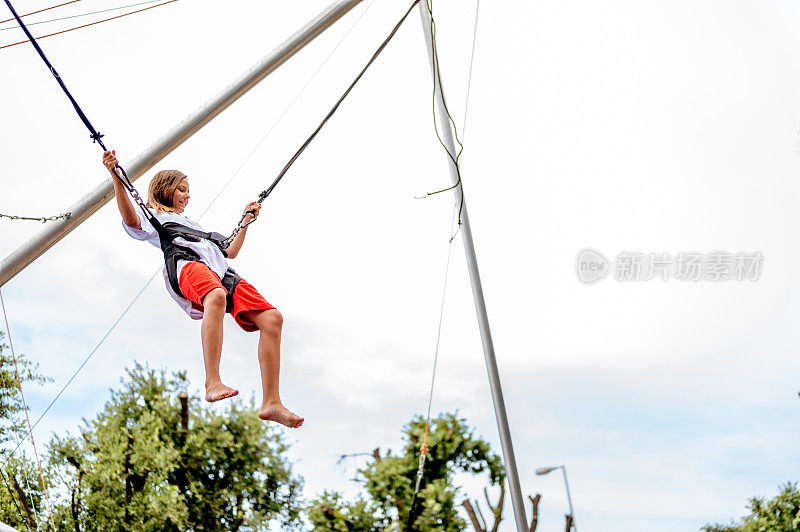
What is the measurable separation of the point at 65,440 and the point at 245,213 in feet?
38.7

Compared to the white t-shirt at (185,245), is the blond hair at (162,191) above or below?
above

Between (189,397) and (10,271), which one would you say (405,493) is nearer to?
(189,397)

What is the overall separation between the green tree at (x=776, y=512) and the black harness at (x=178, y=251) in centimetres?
1110

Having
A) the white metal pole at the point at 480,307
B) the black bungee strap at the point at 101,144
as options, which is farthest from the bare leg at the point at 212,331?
the white metal pole at the point at 480,307

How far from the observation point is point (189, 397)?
46.2 feet

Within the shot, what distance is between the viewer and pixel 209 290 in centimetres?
349

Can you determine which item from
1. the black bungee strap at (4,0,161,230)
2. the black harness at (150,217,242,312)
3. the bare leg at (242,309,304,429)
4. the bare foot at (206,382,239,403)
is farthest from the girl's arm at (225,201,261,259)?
the bare foot at (206,382,239,403)

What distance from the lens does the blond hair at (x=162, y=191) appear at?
400cm

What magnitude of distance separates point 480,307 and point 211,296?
215 cm

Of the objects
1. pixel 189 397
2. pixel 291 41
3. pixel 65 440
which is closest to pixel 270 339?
pixel 291 41

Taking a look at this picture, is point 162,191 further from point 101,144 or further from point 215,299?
point 215,299

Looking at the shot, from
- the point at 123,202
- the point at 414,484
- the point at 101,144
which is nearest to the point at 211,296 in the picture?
the point at 123,202

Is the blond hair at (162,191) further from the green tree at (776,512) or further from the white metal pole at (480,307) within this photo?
the green tree at (776,512)

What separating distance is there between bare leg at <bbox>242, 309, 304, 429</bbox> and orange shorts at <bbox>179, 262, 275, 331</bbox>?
36 mm
